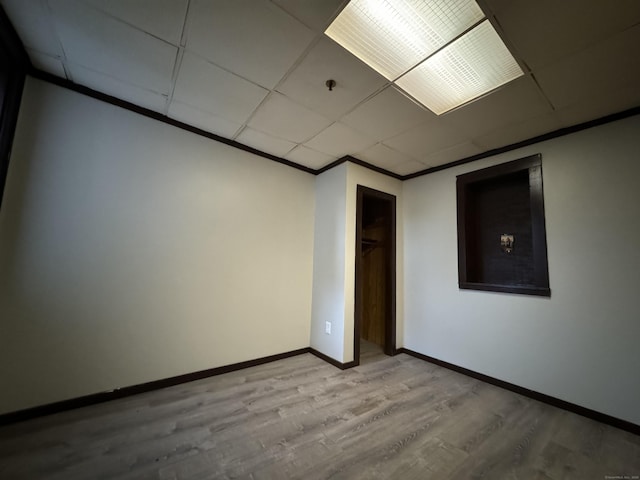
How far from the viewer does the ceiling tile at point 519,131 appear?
223 cm

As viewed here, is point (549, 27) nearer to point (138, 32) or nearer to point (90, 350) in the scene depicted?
point (138, 32)

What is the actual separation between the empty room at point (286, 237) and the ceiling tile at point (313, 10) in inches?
0.5

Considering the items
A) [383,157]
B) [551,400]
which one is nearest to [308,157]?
[383,157]

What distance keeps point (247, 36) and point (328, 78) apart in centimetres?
61

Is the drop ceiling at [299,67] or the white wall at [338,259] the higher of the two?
the drop ceiling at [299,67]

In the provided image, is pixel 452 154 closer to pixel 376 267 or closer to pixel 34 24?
pixel 376 267

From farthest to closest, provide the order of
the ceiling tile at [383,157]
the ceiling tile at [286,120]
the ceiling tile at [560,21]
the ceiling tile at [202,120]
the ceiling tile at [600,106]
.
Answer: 1. the ceiling tile at [383,157]
2. the ceiling tile at [202,120]
3. the ceiling tile at [286,120]
4. the ceiling tile at [600,106]
5. the ceiling tile at [560,21]

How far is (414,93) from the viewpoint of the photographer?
6.54ft

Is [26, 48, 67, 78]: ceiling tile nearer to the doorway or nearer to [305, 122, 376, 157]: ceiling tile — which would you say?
[305, 122, 376, 157]: ceiling tile

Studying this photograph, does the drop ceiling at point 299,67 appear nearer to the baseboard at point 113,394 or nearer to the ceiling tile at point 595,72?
the ceiling tile at point 595,72

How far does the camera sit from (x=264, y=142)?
111 inches

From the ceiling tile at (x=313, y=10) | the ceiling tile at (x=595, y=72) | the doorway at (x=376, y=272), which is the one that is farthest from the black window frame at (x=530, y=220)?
the ceiling tile at (x=313, y=10)

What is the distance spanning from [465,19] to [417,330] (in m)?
3.25

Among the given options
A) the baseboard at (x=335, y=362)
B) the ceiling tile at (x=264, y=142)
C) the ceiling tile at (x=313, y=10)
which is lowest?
the baseboard at (x=335, y=362)
